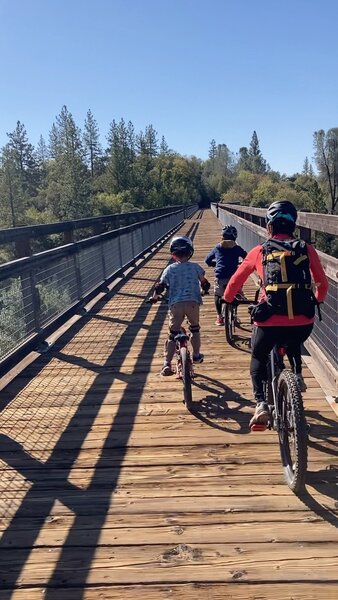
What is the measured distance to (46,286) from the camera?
7.48m

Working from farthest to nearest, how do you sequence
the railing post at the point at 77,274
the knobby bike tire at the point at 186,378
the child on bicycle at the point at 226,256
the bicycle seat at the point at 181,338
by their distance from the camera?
the railing post at the point at 77,274
the child on bicycle at the point at 226,256
the bicycle seat at the point at 181,338
the knobby bike tire at the point at 186,378

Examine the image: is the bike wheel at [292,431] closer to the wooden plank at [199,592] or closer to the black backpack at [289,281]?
the black backpack at [289,281]

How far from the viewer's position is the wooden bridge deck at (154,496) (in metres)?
2.78

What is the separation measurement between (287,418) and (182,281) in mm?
2061

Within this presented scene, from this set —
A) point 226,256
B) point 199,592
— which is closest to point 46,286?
point 226,256

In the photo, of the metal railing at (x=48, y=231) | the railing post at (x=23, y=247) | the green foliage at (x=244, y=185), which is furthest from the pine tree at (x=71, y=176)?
the railing post at (x=23, y=247)

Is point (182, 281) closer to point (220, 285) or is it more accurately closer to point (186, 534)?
point (220, 285)

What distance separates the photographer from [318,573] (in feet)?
9.07

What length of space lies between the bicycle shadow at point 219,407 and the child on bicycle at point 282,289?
2.32 feet

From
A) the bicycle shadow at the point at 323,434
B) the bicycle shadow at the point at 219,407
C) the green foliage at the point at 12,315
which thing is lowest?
the bicycle shadow at the point at 323,434

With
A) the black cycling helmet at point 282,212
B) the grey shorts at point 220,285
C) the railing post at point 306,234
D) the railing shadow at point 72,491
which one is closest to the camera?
the railing shadow at point 72,491

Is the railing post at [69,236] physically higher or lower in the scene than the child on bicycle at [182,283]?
higher

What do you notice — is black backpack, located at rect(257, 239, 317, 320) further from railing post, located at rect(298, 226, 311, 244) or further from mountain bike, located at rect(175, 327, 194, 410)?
railing post, located at rect(298, 226, 311, 244)

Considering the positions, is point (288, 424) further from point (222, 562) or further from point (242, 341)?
point (242, 341)
